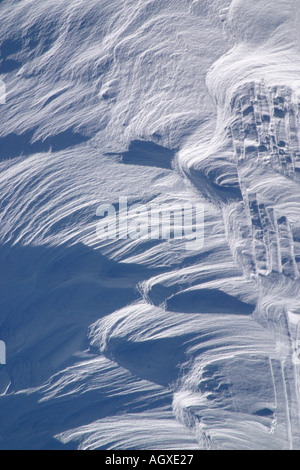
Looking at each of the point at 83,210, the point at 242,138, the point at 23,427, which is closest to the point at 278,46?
the point at 242,138

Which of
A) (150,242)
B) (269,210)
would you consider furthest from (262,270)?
(150,242)

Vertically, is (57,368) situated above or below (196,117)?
below

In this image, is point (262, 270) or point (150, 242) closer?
point (262, 270)

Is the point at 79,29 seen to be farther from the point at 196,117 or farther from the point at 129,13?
the point at 196,117

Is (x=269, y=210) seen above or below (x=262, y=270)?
above

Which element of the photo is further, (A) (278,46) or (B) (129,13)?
(B) (129,13)

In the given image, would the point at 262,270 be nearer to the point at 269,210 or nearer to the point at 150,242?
the point at 269,210
